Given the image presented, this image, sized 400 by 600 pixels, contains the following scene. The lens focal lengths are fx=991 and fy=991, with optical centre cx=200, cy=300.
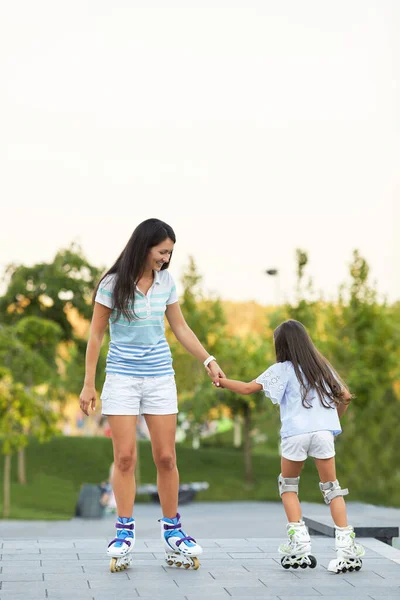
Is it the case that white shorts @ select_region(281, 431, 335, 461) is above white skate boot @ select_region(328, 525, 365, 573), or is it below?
above

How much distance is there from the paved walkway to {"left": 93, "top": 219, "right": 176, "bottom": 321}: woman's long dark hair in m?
1.42

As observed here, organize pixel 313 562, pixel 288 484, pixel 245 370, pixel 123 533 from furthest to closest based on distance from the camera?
pixel 245 370
pixel 288 484
pixel 313 562
pixel 123 533

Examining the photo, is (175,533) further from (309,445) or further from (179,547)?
(309,445)

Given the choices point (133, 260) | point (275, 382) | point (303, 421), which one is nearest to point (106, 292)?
point (133, 260)

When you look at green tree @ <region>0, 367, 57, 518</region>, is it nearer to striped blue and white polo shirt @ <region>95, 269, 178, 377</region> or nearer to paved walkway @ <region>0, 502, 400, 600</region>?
paved walkway @ <region>0, 502, 400, 600</region>

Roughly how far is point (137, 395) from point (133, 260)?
75 centimetres

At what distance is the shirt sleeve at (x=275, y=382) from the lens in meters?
5.64

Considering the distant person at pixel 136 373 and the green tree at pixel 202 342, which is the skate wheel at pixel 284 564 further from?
the green tree at pixel 202 342

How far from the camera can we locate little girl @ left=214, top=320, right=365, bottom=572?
5594 mm

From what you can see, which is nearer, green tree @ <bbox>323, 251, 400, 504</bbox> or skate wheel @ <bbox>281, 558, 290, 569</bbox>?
skate wheel @ <bbox>281, 558, 290, 569</bbox>

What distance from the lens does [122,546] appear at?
5453 millimetres

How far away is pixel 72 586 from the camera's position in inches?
197

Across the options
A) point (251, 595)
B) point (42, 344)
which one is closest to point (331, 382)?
point (251, 595)

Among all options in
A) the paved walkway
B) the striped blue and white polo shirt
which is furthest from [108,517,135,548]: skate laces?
the striped blue and white polo shirt
